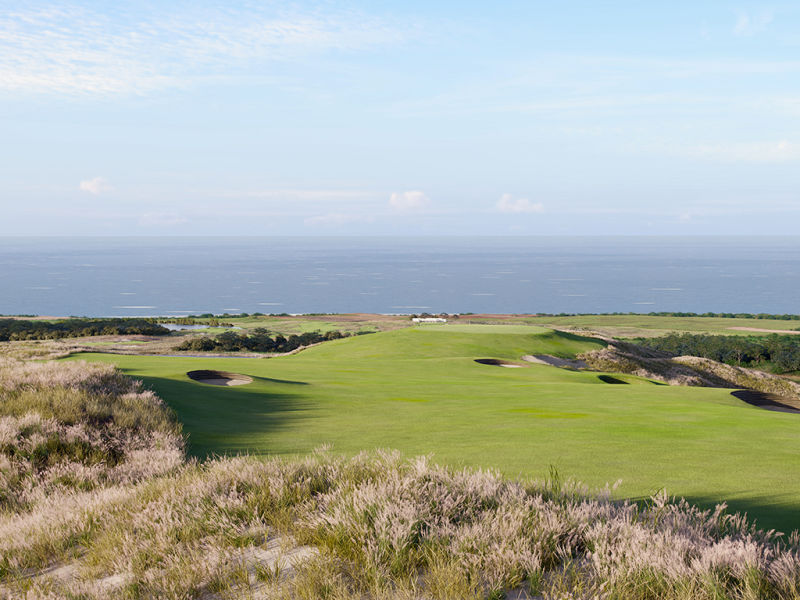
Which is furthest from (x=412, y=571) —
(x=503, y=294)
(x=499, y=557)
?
(x=503, y=294)

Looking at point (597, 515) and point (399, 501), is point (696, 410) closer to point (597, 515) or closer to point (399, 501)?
point (597, 515)

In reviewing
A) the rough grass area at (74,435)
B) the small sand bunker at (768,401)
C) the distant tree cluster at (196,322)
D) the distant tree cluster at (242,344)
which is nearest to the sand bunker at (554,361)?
the small sand bunker at (768,401)

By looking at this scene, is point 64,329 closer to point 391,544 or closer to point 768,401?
point 768,401

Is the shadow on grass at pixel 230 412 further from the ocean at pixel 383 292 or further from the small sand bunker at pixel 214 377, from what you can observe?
the ocean at pixel 383 292

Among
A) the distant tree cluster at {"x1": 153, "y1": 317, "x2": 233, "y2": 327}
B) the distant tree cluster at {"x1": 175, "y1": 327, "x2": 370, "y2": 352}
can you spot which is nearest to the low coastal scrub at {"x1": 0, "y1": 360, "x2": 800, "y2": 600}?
the distant tree cluster at {"x1": 175, "y1": 327, "x2": 370, "y2": 352}

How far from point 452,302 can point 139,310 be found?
55960 millimetres

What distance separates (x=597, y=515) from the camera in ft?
16.1

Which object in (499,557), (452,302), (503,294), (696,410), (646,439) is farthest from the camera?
(503,294)

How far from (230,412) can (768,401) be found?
1909 centimetres

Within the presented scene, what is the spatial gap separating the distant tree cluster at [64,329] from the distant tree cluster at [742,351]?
42.6m

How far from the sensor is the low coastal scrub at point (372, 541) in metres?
3.95

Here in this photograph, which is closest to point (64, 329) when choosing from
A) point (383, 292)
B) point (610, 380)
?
point (610, 380)

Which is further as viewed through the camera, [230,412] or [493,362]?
[493,362]

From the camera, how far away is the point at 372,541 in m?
4.48
